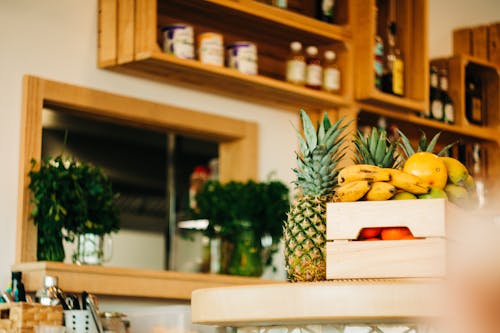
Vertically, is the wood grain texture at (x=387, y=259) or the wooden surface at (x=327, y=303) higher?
the wood grain texture at (x=387, y=259)

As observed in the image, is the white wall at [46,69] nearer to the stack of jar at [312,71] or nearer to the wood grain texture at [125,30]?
the wood grain texture at [125,30]

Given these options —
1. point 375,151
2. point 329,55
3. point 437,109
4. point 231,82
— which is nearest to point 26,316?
point 375,151

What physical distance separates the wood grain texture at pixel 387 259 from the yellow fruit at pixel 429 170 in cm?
21

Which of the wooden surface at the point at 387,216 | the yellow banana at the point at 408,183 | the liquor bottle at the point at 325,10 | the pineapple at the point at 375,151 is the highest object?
the liquor bottle at the point at 325,10

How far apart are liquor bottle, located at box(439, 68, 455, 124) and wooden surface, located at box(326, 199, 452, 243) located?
269 centimetres

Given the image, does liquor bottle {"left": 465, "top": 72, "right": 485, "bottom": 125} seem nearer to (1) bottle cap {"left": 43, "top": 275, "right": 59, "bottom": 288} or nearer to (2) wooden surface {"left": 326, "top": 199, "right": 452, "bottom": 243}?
(1) bottle cap {"left": 43, "top": 275, "right": 59, "bottom": 288}

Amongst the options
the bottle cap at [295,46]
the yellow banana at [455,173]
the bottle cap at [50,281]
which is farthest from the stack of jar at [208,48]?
the yellow banana at [455,173]

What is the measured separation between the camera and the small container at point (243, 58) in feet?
10.4

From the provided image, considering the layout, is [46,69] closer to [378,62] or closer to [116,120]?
[116,120]

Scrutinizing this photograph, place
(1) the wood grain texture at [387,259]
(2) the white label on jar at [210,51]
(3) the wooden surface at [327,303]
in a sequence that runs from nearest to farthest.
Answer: (3) the wooden surface at [327,303], (1) the wood grain texture at [387,259], (2) the white label on jar at [210,51]

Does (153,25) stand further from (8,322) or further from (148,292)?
(8,322)

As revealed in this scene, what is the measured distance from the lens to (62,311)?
230cm

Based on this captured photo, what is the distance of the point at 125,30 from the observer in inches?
114

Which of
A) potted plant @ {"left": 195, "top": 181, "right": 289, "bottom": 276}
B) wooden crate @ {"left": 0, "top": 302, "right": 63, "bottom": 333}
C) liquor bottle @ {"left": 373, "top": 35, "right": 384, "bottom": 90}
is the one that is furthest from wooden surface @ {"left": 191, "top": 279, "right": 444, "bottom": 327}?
liquor bottle @ {"left": 373, "top": 35, "right": 384, "bottom": 90}
